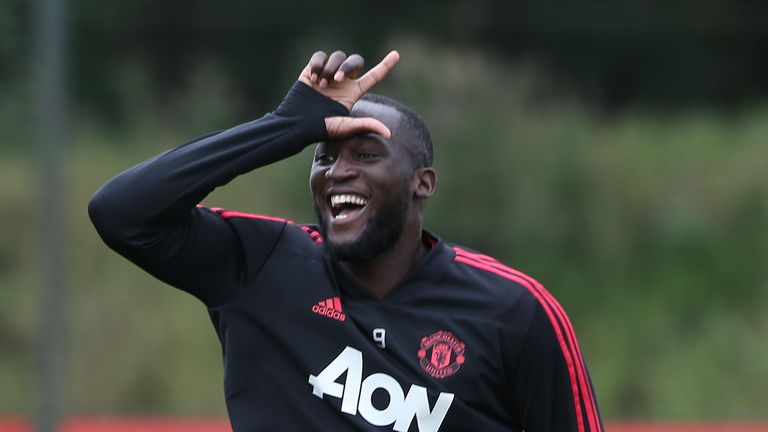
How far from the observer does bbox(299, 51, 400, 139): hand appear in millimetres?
3508

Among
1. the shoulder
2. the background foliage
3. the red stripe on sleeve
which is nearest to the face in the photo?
the shoulder

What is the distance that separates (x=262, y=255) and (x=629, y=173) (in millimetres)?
9300

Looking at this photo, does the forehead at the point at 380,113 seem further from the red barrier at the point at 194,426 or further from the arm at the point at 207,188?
the red barrier at the point at 194,426

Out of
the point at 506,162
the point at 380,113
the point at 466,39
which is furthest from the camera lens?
the point at 466,39

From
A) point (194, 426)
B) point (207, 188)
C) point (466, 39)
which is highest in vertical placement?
point (207, 188)

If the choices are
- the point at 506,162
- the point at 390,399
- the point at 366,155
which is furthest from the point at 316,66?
the point at 506,162

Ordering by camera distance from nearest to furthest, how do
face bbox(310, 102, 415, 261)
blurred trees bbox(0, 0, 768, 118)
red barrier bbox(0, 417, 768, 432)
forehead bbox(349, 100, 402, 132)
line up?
1. face bbox(310, 102, 415, 261)
2. forehead bbox(349, 100, 402, 132)
3. red barrier bbox(0, 417, 768, 432)
4. blurred trees bbox(0, 0, 768, 118)

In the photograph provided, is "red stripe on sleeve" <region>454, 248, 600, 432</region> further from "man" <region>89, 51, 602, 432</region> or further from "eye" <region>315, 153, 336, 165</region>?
"eye" <region>315, 153, 336, 165</region>

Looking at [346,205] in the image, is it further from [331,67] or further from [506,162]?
[506,162]

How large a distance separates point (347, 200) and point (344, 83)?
30cm

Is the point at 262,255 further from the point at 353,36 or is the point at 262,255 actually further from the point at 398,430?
the point at 353,36

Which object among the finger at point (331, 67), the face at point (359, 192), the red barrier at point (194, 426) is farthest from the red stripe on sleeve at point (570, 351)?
the red barrier at point (194, 426)

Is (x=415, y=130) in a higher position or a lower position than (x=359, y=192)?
higher

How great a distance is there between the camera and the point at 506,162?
12.1m
